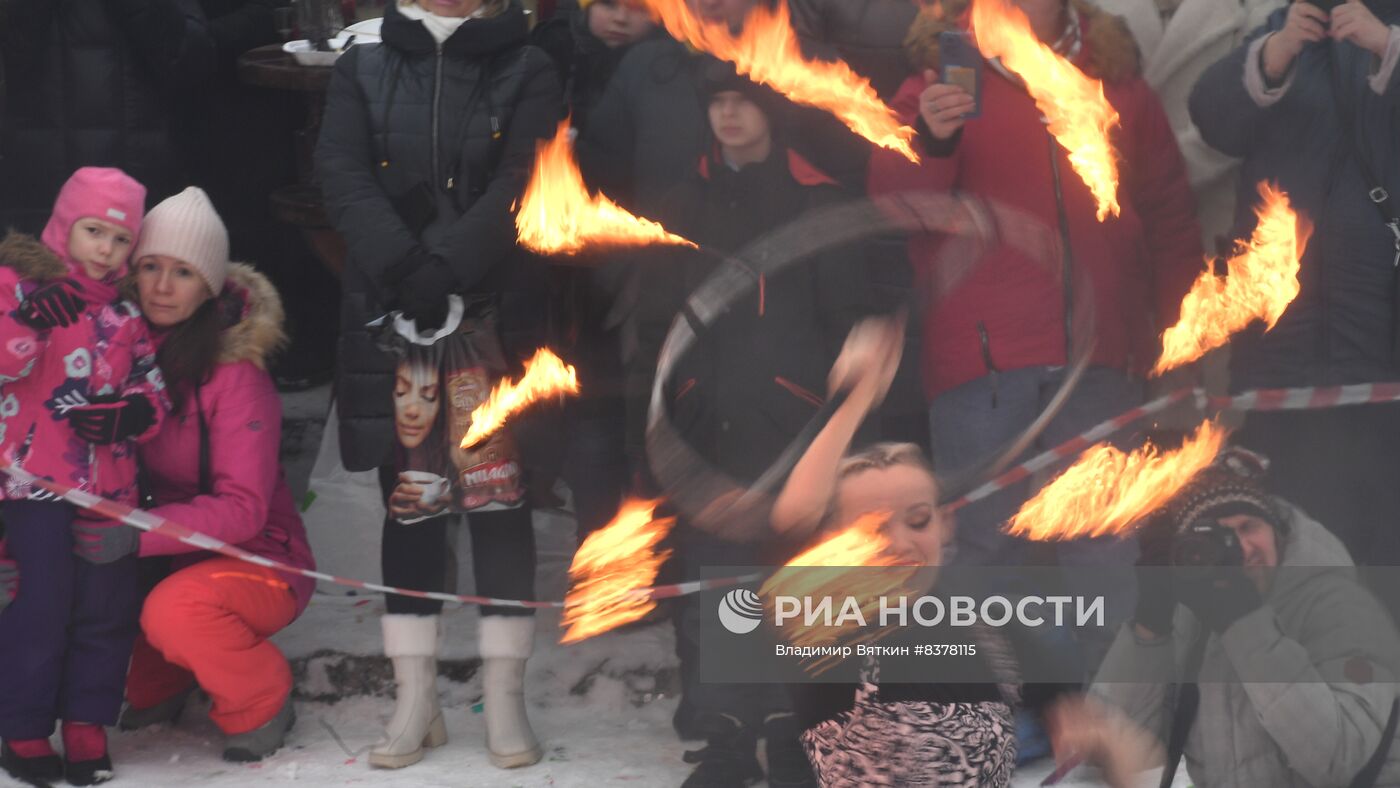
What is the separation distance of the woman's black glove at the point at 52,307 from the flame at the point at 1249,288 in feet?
7.55

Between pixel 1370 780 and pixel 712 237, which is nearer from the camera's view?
pixel 1370 780

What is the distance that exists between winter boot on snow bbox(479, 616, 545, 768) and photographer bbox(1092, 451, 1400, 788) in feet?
4.05

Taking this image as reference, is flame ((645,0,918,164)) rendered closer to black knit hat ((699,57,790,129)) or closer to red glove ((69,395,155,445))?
black knit hat ((699,57,790,129))

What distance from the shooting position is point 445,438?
12.6ft

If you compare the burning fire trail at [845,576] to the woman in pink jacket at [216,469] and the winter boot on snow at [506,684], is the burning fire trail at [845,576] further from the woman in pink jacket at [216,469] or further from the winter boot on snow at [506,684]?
the woman in pink jacket at [216,469]

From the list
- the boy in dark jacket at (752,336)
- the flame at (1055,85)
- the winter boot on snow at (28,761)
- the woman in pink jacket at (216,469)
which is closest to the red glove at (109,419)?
the woman in pink jacket at (216,469)

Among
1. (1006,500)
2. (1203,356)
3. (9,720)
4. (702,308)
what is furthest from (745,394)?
(9,720)

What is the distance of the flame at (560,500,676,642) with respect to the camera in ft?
13.0

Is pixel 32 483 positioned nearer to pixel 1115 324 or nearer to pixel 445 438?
pixel 445 438

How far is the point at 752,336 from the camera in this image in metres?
3.70

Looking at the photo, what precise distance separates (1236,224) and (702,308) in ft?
3.78

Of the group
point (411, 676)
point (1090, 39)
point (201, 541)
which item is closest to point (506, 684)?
point (411, 676)

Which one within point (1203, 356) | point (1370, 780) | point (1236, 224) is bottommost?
point (1370, 780)

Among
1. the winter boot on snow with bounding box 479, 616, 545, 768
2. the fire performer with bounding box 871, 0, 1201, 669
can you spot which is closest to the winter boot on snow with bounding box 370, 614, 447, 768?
the winter boot on snow with bounding box 479, 616, 545, 768
